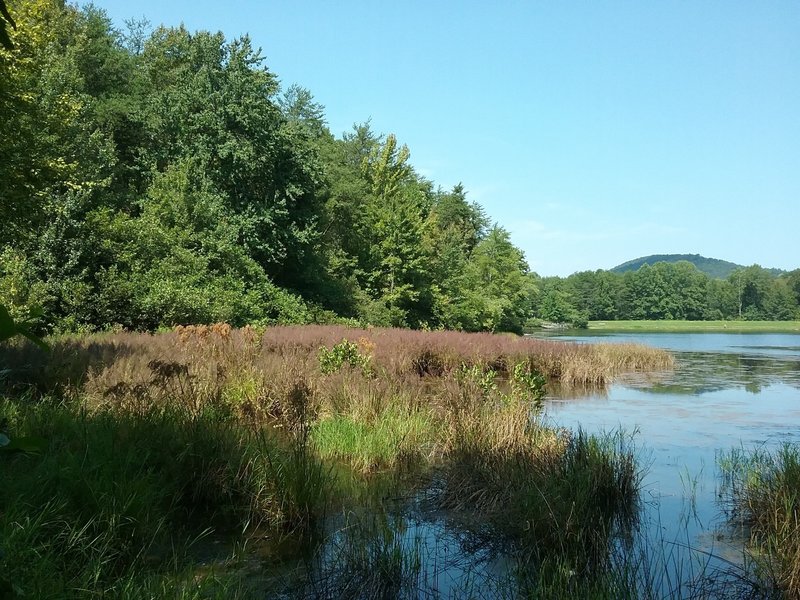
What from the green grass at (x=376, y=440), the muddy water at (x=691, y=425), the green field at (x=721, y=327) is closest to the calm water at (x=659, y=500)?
the muddy water at (x=691, y=425)

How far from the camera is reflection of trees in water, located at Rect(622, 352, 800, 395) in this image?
1514 cm

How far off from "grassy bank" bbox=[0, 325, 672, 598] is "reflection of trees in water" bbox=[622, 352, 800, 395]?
7.59m

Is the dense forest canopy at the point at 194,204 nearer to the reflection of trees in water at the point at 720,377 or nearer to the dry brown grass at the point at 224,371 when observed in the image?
the dry brown grass at the point at 224,371

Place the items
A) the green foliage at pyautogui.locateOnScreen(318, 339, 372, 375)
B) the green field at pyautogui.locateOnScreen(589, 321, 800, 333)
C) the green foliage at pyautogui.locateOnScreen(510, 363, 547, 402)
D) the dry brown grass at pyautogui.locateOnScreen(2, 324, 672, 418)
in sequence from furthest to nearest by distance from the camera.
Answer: the green field at pyautogui.locateOnScreen(589, 321, 800, 333)
the green foliage at pyautogui.locateOnScreen(318, 339, 372, 375)
the green foliage at pyautogui.locateOnScreen(510, 363, 547, 402)
the dry brown grass at pyautogui.locateOnScreen(2, 324, 672, 418)

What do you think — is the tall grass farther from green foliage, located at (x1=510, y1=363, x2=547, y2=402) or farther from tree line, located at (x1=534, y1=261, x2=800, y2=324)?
tree line, located at (x1=534, y1=261, x2=800, y2=324)

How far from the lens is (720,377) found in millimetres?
17672

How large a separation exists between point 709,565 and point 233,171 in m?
22.6

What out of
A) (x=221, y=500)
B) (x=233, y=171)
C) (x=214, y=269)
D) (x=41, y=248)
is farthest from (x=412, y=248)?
(x=221, y=500)

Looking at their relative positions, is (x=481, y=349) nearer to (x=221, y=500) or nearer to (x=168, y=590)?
(x=221, y=500)

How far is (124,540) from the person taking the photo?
12.3ft

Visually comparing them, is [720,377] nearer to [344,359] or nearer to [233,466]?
[344,359]

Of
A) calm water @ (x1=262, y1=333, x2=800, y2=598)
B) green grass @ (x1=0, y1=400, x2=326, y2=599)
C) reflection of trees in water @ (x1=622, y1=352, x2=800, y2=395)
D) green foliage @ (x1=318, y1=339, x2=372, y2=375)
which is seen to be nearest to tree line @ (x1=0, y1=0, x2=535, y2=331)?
green grass @ (x1=0, y1=400, x2=326, y2=599)

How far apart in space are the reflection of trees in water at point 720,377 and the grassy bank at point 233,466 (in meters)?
7.59

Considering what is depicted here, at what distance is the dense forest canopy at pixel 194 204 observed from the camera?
13.8 m
